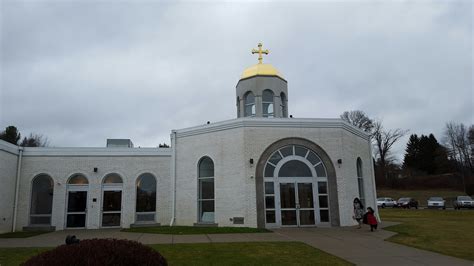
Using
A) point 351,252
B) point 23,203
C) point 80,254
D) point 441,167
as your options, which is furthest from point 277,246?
point 441,167

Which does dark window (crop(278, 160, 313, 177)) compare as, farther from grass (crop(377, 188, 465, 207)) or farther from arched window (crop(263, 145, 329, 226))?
grass (crop(377, 188, 465, 207))

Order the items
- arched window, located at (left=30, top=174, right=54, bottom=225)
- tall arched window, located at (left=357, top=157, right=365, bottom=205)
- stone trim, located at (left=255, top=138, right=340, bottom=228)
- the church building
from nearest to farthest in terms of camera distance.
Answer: stone trim, located at (left=255, top=138, right=340, bottom=228)
the church building
arched window, located at (left=30, top=174, right=54, bottom=225)
tall arched window, located at (left=357, top=157, right=365, bottom=205)

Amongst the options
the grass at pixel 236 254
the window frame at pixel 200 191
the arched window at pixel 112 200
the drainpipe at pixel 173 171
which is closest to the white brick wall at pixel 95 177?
the arched window at pixel 112 200

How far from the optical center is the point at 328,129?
18641 mm

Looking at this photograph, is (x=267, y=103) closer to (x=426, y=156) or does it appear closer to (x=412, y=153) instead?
(x=426, y=156)

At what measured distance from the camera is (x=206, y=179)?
18969 millimetres

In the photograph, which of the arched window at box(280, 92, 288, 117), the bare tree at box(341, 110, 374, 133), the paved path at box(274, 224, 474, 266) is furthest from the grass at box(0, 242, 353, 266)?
the bare tree at box(341, 110, 374, 133)

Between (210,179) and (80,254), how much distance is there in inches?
558

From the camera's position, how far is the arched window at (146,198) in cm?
1975

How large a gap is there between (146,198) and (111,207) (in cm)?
183

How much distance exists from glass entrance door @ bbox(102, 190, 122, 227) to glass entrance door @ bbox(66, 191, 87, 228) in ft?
3.22

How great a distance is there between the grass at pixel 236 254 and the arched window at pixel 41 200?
27.6 ft

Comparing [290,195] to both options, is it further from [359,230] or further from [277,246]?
[277,246]

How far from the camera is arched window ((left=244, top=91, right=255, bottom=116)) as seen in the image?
72.3 feet
